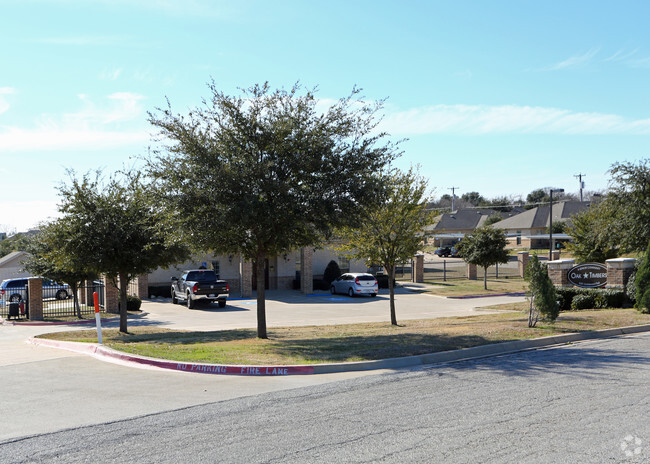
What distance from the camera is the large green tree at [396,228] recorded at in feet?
61.0

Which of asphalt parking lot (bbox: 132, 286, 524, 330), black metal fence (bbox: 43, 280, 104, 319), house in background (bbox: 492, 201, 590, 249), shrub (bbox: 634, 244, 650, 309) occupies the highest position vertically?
house in background (bbox: 492, 201, 590, 249)

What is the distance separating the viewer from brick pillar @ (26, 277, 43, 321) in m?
24.3

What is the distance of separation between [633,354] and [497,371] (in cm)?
324

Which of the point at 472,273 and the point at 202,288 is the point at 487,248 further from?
the point at 202,288

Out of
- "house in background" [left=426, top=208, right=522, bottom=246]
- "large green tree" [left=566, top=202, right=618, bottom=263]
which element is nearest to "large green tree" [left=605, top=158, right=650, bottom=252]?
"large green tree" [left=566, top=202, right=618, bottom=263]

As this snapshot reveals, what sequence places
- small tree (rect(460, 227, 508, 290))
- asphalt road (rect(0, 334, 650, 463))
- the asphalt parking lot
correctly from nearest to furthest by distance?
asphalt road (rect(0, 334, 650, 463))
the asphalt parking lot
small tree (rect(460, 227, 508, 290))

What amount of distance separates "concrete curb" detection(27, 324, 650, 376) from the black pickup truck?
551 inches

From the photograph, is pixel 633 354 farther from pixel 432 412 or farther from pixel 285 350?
pixel 285 350

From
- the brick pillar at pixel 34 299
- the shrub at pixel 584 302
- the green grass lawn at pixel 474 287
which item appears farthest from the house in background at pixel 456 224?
the brick pillar at pixel 34 299

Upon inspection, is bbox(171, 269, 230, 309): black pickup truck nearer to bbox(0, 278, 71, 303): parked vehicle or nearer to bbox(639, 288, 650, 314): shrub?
bbox(0, 278, 71, 303): parked vehicle

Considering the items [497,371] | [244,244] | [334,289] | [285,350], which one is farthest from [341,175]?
[334,289]

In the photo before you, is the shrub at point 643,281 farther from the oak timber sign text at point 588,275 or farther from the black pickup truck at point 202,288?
the black pickup truck at point 202,288

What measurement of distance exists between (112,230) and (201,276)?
11.3 m

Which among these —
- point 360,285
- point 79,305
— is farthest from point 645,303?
point 79,305
